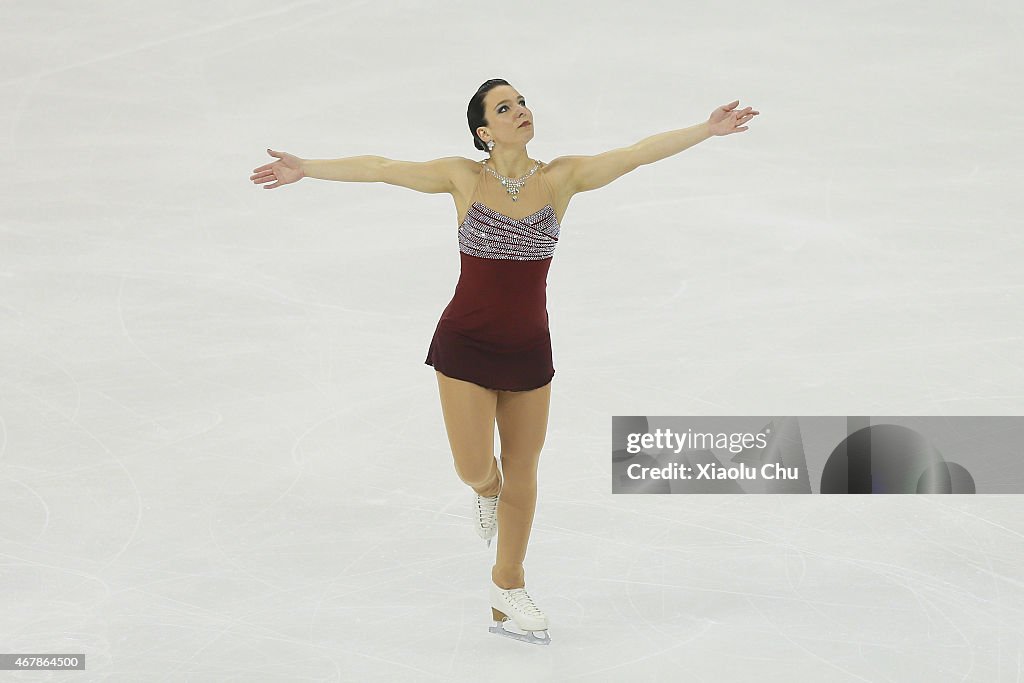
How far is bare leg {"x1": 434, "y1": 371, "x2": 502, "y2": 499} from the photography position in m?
5.11

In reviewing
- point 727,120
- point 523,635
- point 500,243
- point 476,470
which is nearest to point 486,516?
point 476,470

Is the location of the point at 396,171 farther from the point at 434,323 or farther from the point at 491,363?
the point at 434,323

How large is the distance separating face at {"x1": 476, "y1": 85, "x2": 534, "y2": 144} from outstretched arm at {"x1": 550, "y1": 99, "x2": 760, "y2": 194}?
0.61ft

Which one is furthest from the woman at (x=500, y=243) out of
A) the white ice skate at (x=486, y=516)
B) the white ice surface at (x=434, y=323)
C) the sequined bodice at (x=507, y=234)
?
→ the white ice surface at (x=434, y=323)

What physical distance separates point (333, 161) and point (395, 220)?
13.4 feet

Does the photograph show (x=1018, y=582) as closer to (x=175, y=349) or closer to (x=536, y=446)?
(x=536, y=446)

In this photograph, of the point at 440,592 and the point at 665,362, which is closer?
the point at 440,592

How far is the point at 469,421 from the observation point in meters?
5.14

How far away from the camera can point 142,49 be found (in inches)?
432

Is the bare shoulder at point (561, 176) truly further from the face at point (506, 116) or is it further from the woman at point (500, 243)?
the face at point (506, 116)

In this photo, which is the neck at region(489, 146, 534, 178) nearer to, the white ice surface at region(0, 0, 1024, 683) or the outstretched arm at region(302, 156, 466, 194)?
the outstretched arm at region(302, 156, 466, 194)

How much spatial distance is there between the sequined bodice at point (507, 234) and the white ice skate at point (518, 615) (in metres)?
1.28

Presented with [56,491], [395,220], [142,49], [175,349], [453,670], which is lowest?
[453,670]

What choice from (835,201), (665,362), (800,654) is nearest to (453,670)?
(800,654)
